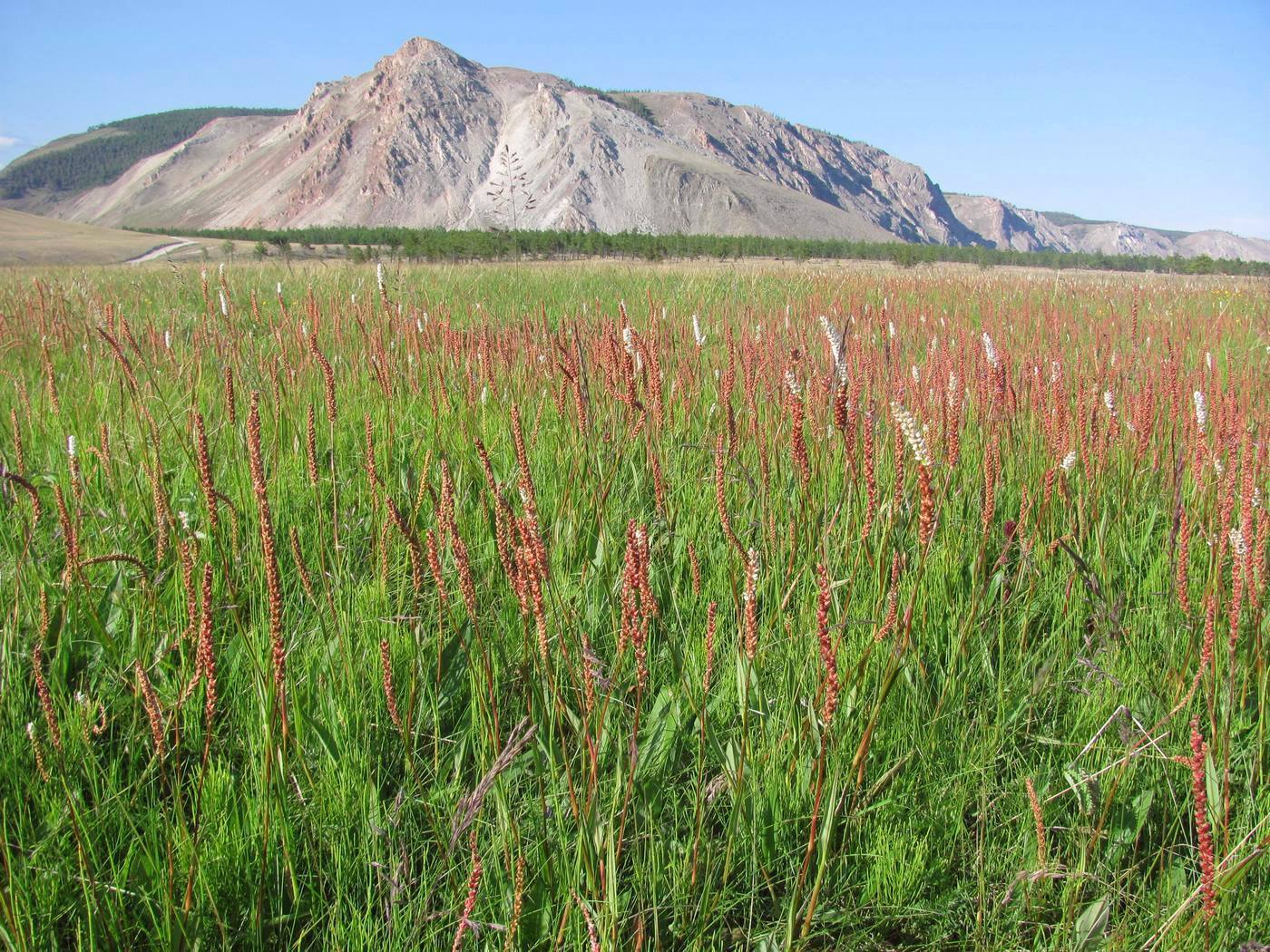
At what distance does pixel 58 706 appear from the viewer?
1.45 meters

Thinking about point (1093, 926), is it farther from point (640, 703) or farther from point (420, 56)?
point (420, 56)

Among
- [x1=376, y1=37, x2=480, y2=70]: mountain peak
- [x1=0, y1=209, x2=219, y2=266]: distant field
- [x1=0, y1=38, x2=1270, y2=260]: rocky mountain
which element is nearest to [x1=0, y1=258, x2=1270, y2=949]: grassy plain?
[x1=0, y1=209, x2=219, y2=266]: distant field

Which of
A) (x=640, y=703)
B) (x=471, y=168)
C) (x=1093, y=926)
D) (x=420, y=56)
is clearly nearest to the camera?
(x=640, y=703)

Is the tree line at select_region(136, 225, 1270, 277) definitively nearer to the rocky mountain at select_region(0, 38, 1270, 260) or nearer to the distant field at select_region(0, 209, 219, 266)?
the distant field at select_region(0, 209, 219, 266)

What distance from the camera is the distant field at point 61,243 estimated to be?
40.1m

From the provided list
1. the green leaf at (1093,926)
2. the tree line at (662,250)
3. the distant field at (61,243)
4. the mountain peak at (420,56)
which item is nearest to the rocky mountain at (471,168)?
the mountain peak at (420,56)

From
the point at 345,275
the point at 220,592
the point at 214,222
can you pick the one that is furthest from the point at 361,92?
the point at 220,592

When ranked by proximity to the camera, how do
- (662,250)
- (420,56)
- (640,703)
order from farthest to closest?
1. (420,56)
2. (662,250)
3. (640,703)

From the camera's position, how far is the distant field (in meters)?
40.1

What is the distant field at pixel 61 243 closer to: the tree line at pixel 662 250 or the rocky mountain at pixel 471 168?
the tree line at pixel 662 250

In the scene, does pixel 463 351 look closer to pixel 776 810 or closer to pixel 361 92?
pixel 776 810

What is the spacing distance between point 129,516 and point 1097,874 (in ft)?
7.68

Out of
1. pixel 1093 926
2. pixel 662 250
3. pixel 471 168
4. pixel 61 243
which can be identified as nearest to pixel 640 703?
pixel 1093 926

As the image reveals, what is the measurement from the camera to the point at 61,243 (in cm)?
4856
